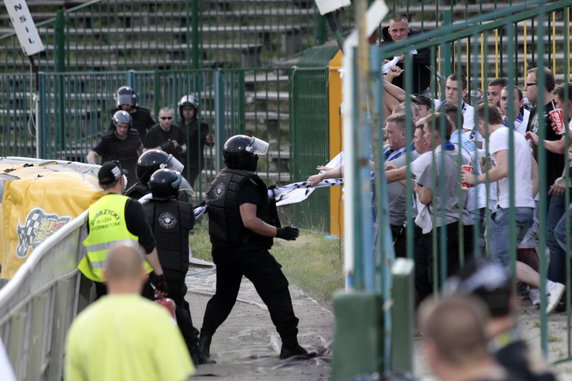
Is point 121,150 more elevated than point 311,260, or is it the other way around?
point 121,150

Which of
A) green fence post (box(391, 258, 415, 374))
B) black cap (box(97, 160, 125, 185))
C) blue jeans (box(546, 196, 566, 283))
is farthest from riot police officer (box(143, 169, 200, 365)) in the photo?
green fence post (box(391, 258, 415, 374))

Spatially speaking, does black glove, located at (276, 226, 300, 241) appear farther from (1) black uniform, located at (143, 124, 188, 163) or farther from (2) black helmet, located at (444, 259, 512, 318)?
(1) black uniform, located at (143, 124, 188, 163)

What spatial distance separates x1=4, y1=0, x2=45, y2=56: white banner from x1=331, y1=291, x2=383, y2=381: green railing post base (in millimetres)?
12701

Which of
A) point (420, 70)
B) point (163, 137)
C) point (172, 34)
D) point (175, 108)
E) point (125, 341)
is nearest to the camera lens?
point (125, 341)

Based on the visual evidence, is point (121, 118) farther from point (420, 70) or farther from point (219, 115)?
point (420, 70)

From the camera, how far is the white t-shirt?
812 cm

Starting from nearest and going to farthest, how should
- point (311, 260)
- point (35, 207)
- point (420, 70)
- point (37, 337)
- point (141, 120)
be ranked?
point (37, 337) → point (35, 207) → point (420, 70) → point (311, 260) → point (141, 120)

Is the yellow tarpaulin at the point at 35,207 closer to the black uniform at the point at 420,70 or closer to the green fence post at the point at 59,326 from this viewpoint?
the green fence post at the point at 59,326

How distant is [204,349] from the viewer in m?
9.14

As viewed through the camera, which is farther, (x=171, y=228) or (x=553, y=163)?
(x=553, y=163)

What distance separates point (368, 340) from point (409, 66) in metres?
1.80

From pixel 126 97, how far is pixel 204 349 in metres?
7.35

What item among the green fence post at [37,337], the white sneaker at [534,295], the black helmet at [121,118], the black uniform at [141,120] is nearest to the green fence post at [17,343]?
the green fence post at [37,337]

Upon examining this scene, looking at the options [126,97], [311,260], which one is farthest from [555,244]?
[126,97]
